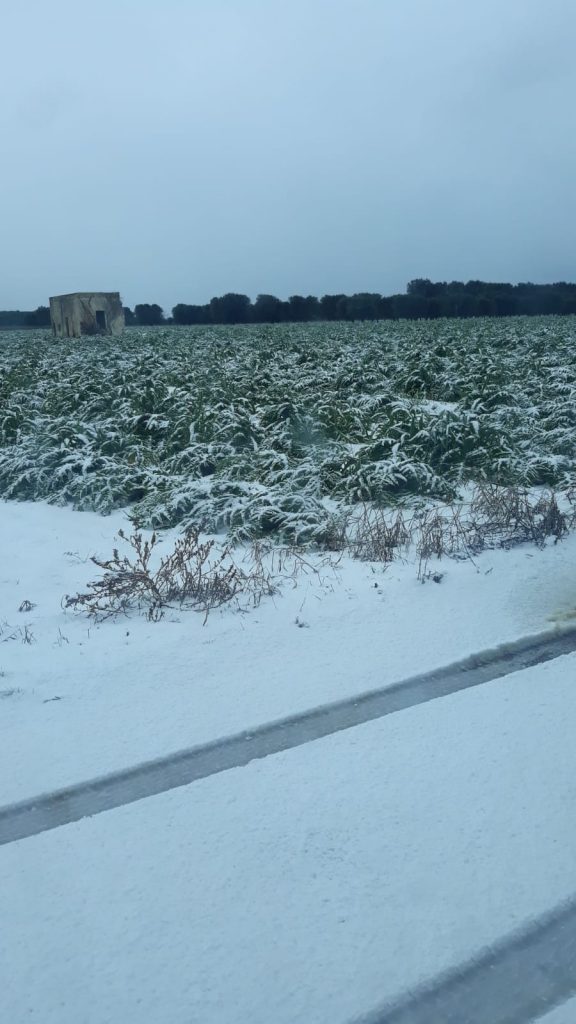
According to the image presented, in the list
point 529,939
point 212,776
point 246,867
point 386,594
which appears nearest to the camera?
point 529,939

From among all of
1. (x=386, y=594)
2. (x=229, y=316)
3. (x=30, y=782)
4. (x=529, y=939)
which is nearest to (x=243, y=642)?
(x=386, y=594)

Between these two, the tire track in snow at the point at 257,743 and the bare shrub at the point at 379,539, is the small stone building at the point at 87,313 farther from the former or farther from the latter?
the tire track in snow at the point at 257,743

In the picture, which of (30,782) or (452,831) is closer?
(452,831)

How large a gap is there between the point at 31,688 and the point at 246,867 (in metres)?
1.66

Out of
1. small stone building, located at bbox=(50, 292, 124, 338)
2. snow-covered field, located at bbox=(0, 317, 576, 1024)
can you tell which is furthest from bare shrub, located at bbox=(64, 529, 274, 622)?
small stone building, located at bbox=(50, 292, 124, 338)

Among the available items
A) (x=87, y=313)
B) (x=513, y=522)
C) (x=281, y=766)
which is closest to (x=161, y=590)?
(x=281, y=766)

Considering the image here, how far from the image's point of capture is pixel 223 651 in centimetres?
401

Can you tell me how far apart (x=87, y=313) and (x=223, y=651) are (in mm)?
37675

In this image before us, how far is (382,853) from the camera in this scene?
250 cm

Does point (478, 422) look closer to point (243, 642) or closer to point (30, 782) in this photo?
point (243, 642)

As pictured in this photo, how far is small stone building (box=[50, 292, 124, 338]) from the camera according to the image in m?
38.7

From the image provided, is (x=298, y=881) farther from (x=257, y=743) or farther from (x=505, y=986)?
(x=257, y=743)

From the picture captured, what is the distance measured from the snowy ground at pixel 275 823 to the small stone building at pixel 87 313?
36752 mm

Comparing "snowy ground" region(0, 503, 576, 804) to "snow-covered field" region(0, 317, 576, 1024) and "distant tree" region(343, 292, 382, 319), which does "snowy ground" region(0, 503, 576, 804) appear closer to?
"snow-covered field" region(0, 317, 576, 1024)
